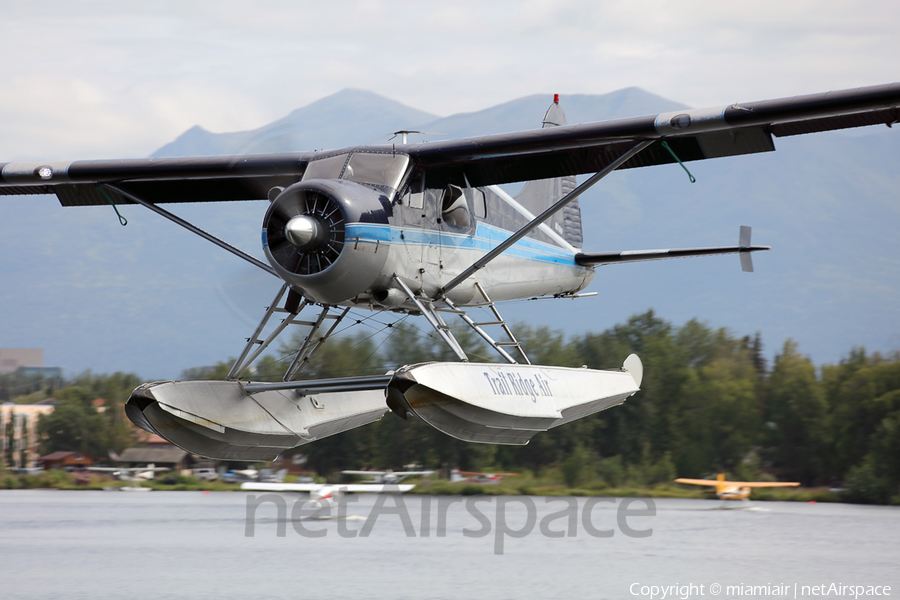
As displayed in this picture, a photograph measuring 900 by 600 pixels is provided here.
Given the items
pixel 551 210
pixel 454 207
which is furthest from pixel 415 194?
pixel 551 210

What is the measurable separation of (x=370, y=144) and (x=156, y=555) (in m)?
33.7

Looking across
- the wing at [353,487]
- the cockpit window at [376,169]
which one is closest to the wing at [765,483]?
the wing at [353,487]

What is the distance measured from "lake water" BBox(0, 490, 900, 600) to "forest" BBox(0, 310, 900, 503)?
2263mm

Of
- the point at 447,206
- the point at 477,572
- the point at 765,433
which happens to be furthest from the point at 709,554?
the point at 447,206

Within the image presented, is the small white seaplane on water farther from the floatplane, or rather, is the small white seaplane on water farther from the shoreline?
the shoreline

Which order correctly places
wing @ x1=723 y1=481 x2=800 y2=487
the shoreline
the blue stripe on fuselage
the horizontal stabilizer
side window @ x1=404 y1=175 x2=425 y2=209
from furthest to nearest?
wing @ x1=723 y1=481 x2=800 y2=487, the shoreline, the horizontal stabilizer, side window @ x1=404 y1=175 x2=425 y2=209, the blue stripe on fuselage

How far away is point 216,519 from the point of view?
167ft

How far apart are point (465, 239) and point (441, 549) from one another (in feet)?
112

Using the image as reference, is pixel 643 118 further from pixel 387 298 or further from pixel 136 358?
pixel 136 358

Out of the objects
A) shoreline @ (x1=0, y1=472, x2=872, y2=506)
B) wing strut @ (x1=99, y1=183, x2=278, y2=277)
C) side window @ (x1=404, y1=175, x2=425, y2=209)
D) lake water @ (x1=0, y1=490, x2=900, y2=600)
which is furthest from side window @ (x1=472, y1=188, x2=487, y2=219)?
shoreline @ (x1=0, y1=472, x2=872, y2=506)

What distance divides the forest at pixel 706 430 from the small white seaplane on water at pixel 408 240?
121 feet

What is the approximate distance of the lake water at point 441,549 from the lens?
32562 mm

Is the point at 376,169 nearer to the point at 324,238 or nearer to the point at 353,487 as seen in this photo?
the point at 324,238

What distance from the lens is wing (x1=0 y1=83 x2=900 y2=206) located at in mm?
8703
